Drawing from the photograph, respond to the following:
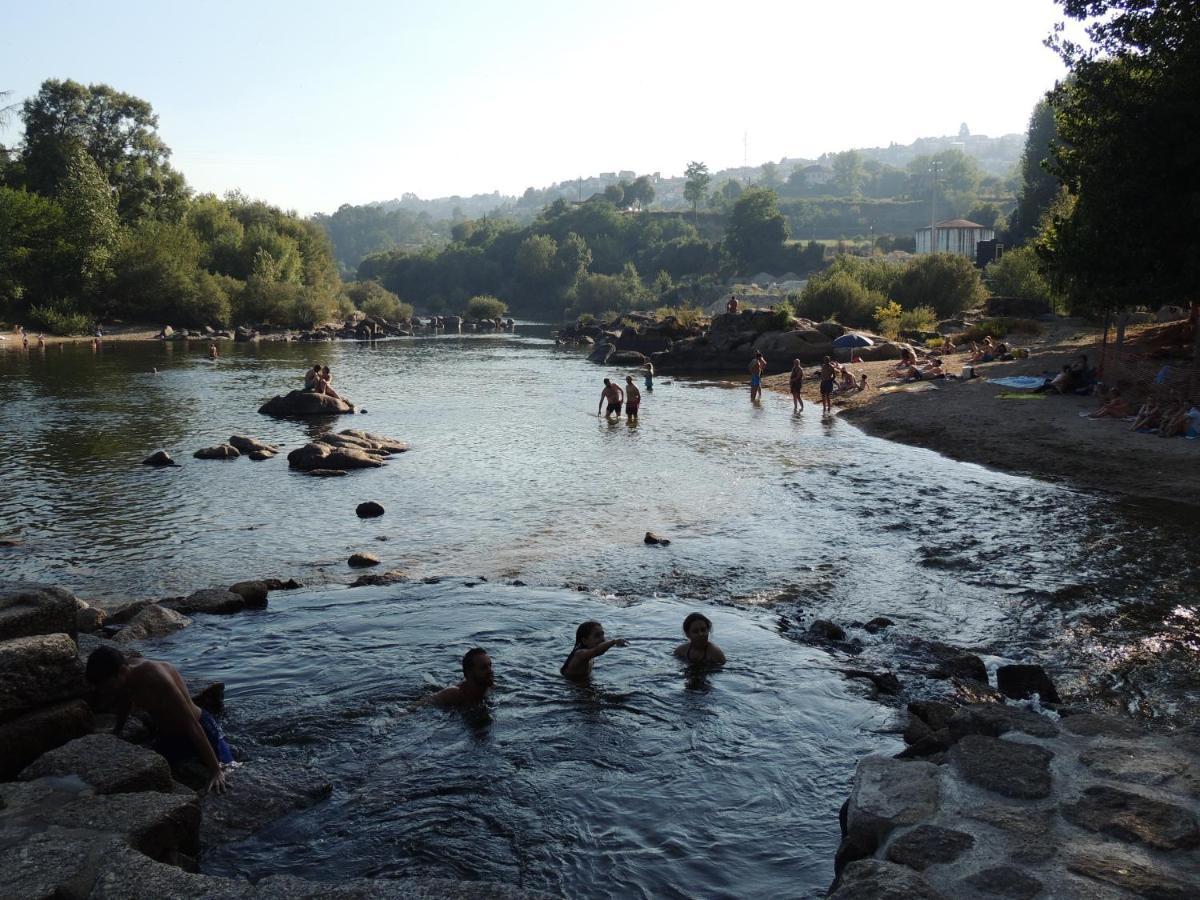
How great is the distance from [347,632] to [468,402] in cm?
3077

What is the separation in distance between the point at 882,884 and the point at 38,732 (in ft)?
21.9

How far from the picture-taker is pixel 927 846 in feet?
20.7

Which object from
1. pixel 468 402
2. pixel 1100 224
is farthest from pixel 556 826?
pixel 468 402

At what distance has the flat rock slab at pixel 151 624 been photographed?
12.3m

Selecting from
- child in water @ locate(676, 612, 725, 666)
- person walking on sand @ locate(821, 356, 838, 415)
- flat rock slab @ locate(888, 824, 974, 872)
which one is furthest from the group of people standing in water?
person walking on sand @ locate(821, 356, 838, 415)

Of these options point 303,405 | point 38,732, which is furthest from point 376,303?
point 38,732

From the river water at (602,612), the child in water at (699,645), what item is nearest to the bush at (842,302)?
the river water at (602,612)

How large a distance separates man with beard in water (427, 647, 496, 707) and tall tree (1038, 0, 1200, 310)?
17.5 m

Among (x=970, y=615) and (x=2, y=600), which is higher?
(x=2, y=600)

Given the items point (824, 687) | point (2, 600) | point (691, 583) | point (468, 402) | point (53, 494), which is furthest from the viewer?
point (468, 402)

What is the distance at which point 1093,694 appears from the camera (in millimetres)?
10164

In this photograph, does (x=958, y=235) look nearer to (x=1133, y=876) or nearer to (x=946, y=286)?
(x=946, y=286)

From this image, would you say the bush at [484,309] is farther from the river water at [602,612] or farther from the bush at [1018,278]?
the river water at [602,612]

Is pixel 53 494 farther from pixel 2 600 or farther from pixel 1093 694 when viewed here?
pixel 1093 694
